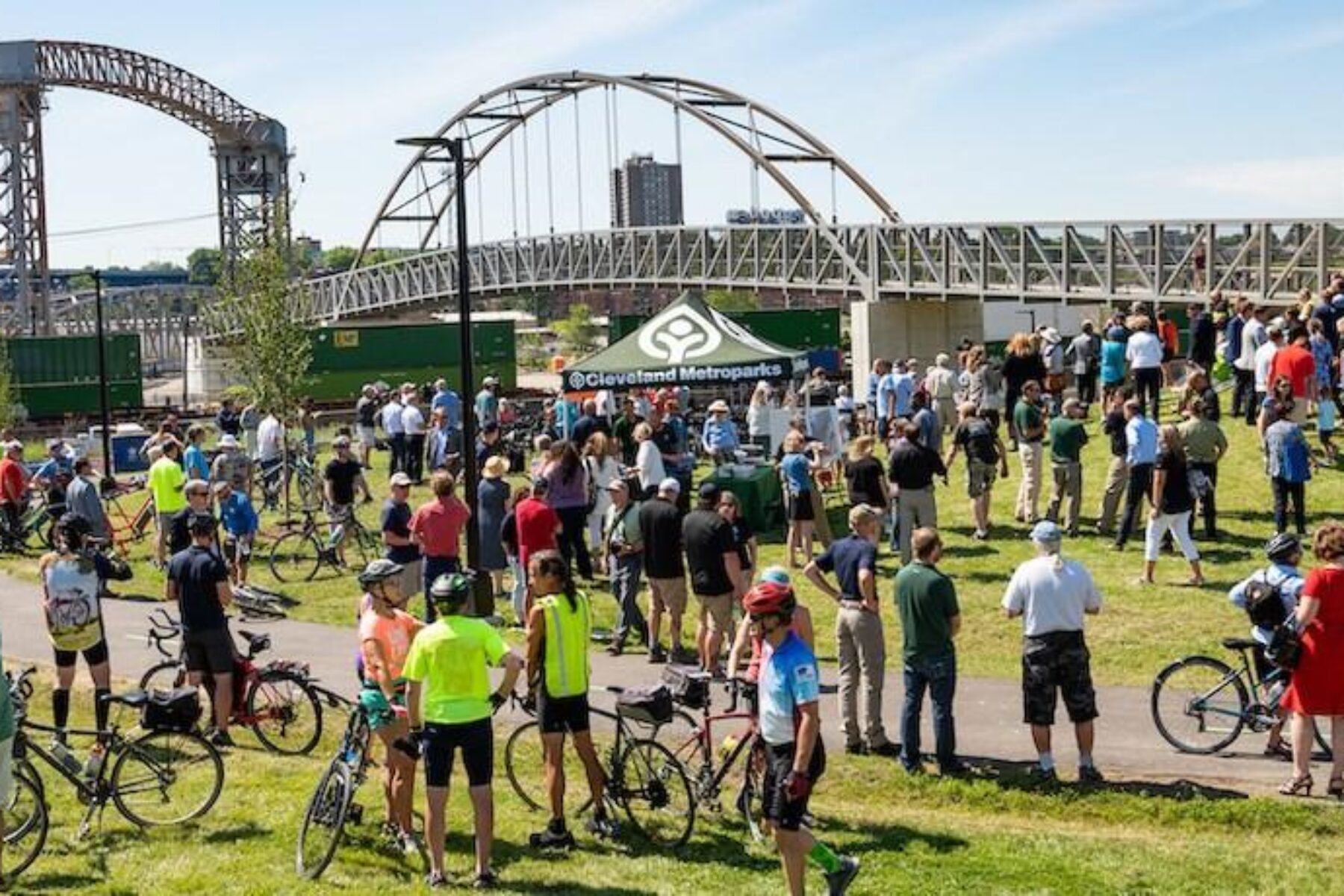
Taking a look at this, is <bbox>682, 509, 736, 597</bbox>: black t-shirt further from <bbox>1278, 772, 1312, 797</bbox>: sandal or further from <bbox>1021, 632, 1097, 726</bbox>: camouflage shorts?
<bbox>1278, 772, 1312, 797</bbox>: sandal

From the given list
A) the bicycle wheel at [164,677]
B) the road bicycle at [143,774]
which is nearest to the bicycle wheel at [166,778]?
the road bicycle at [143,774]

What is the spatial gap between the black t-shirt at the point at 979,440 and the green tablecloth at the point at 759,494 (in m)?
2.75

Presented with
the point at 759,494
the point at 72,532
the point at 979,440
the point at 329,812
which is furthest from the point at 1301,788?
the point at 759,494

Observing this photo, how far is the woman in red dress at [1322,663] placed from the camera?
1032cm

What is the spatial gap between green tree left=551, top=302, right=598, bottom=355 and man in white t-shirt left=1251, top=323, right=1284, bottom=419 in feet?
296

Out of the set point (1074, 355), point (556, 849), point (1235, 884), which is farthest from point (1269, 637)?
point (1074, 355)

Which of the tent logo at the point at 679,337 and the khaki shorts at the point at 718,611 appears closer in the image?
the khaki shorts at the point at 718,611

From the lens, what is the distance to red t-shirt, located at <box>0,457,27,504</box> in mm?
23297

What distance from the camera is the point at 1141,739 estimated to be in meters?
11.9

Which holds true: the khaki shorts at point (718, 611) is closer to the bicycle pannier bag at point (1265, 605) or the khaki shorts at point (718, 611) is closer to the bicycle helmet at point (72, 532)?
the bicycle pannier bag at point (1265, 605)

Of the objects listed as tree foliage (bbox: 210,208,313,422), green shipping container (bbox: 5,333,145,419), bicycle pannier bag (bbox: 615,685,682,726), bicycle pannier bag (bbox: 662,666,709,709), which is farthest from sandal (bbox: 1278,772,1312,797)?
green shipping container (bbox: 5,333,145,419)

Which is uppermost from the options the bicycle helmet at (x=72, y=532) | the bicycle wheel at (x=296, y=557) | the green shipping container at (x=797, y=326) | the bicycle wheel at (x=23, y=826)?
the green shipping container at (x=797, y=326)

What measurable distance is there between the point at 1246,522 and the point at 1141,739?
792 cm

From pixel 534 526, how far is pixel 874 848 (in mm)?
6218
